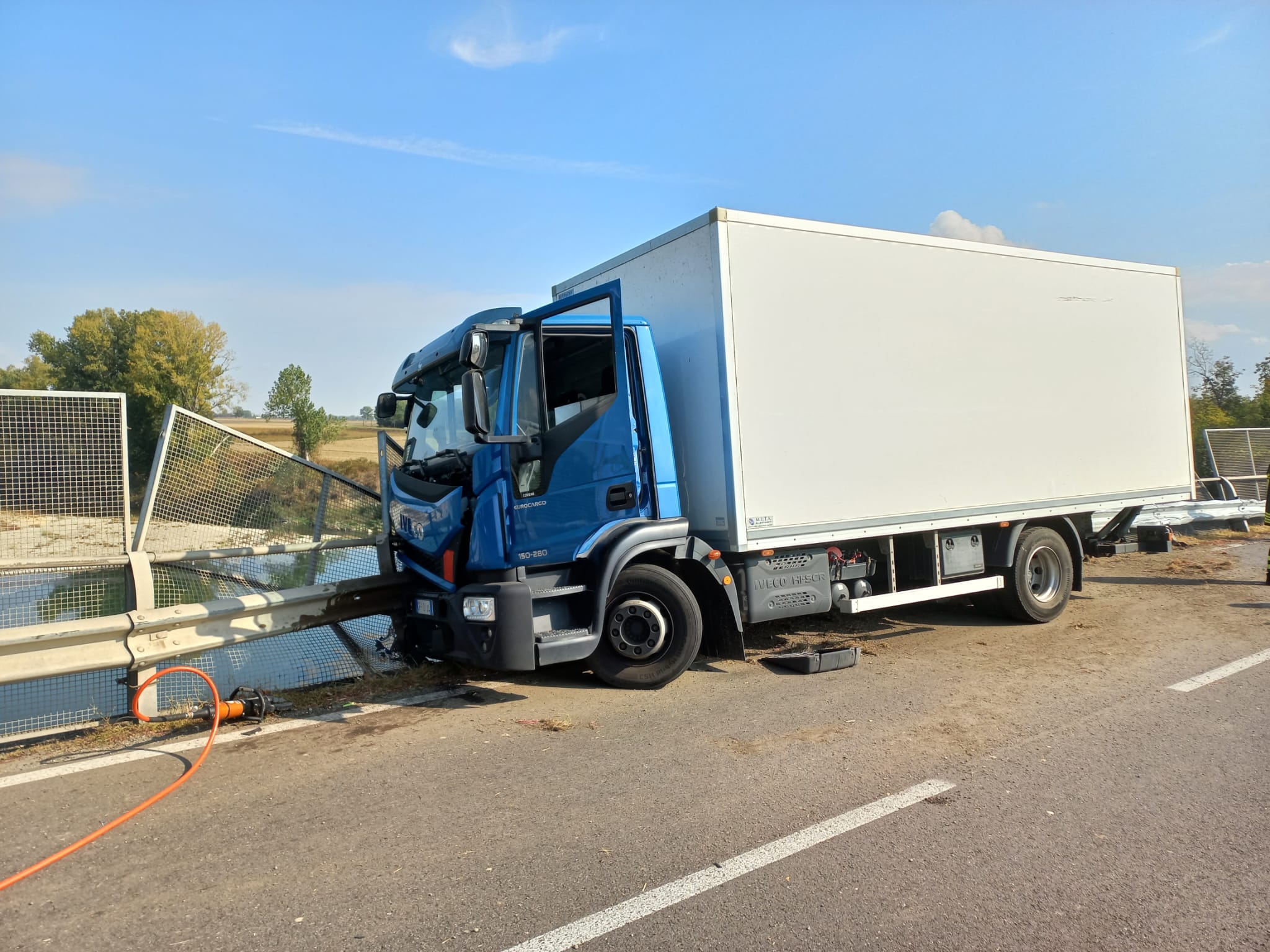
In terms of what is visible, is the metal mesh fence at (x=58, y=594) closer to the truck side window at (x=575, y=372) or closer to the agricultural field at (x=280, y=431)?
the truck side window at (x=575, y=372)

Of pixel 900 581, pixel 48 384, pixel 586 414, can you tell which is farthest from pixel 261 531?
pixel 48 384

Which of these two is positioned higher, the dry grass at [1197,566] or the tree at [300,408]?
the tree at [300,408]

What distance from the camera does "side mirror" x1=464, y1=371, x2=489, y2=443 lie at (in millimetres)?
5152

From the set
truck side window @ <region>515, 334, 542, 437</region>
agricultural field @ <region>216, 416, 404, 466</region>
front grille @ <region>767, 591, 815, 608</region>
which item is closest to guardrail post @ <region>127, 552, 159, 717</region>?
truck side window @ <region>515, 334, 542, 437</region>

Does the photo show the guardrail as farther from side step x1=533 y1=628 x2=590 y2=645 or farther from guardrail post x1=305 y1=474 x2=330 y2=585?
side step x1=533 y1=628 x2=590 y2=645

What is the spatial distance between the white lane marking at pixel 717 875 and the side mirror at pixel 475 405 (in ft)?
9.77

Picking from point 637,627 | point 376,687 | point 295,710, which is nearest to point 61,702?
point 295,710

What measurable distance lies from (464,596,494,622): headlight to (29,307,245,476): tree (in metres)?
38.8

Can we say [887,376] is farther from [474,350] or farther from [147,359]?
[147,359]

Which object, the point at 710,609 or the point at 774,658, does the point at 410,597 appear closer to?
the point at 710,609

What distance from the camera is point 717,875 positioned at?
311 cm

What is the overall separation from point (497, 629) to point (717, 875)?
250 cm

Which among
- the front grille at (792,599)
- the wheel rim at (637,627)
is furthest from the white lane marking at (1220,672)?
the wheel rim at (637,627)

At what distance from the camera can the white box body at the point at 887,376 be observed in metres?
6.02
